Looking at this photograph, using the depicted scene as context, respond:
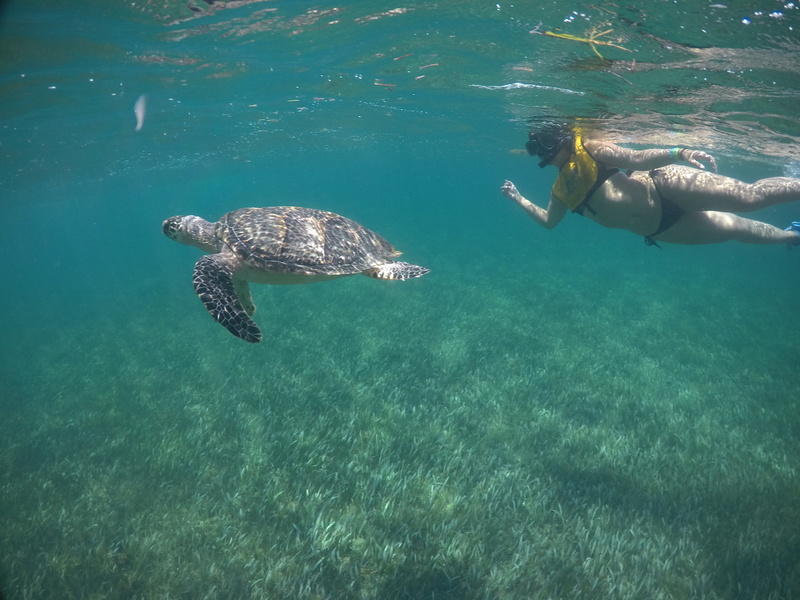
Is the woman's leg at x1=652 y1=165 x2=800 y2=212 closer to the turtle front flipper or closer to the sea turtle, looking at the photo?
the sea turtle

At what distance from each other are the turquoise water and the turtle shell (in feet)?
11.0

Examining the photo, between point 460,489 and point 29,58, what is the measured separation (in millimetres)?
15892

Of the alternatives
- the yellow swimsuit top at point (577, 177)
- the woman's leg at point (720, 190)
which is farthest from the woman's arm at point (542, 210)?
the woman's leg at point (720, 190)

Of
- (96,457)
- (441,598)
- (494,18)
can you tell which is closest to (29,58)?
(96,457)

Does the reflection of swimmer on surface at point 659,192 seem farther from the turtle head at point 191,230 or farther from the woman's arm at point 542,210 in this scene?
the turtle head at point 191,230

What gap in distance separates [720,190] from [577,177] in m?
2.13

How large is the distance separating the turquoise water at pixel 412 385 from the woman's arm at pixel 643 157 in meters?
2.87

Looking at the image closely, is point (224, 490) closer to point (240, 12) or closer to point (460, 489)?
point (460, 489)

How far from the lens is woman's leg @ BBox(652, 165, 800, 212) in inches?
233

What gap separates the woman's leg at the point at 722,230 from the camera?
22.4 feet

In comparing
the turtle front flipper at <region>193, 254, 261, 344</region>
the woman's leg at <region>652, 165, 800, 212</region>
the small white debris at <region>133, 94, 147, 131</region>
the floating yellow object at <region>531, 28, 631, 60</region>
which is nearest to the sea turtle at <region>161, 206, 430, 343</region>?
the turtle front flipper at <region>193, 254, 261, 344</region>

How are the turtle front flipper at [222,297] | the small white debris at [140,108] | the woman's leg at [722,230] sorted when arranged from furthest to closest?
the small white debris at [140,108]
the woman's leg at [722,230]
the turtle front flipper at [222,297]

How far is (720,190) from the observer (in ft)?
19.8

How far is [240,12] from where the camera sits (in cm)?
940
